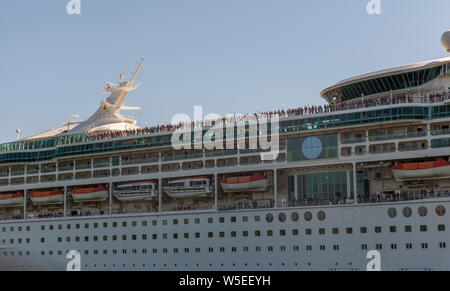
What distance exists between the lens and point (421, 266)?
36969 mm

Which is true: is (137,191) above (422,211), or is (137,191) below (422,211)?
above

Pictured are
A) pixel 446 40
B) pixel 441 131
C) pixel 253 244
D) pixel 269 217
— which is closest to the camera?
pixel 441 131

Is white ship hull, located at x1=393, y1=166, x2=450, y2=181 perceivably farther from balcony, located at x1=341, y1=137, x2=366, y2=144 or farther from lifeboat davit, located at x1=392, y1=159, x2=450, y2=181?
balcony, located at x1=341, y1=137, x2=366, y2=144

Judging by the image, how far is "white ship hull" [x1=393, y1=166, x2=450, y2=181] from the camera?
A: 38312mm

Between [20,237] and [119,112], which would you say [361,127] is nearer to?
[119,112]

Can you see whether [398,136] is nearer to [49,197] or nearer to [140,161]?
[140,161]

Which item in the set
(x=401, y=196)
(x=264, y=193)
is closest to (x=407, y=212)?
(x=401, y=196)

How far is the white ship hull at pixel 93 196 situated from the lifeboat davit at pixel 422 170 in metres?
20.2

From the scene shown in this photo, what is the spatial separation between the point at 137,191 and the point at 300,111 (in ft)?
40.2

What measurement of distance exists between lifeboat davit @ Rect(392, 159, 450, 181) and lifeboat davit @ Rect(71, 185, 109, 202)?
20284 mm

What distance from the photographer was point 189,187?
149ft

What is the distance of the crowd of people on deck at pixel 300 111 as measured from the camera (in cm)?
4109
